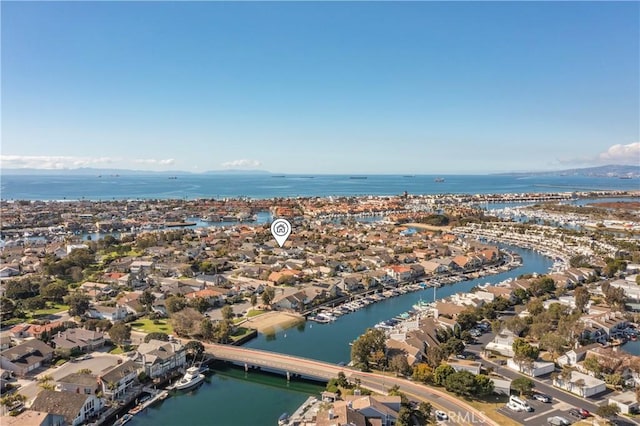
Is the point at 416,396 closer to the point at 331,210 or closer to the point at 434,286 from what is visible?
the point at 434,286

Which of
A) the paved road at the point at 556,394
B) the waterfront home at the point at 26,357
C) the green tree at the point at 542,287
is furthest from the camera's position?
the green tree at the point at 542,287

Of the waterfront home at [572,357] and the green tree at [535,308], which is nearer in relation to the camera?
the waterfront home at [572,357]

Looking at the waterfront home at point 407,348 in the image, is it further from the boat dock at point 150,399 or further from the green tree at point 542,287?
the green tree at point 542,287

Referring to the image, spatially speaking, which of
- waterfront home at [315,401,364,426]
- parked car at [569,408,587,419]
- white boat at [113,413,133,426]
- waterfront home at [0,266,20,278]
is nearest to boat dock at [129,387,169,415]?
white boat at [113,413,133,426]

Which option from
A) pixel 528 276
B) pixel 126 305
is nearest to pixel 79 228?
pixel 126 305

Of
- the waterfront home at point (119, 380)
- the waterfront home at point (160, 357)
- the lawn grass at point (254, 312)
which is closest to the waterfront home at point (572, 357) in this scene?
the lawn grass at point (254, 312)

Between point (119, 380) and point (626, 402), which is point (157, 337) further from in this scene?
point (626, 402)
